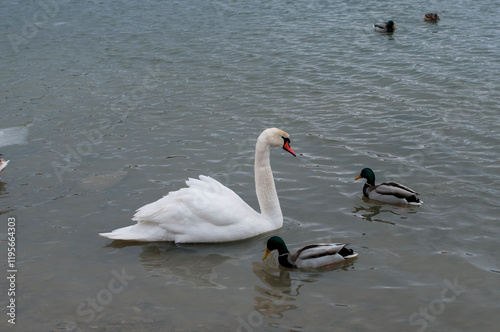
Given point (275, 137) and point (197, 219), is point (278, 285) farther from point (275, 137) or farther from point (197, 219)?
point (275, 137)

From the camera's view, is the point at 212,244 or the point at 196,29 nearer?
the point at 212,244

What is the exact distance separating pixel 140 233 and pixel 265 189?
187cm

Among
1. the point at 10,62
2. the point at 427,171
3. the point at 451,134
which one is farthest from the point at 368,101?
the point at 10,62

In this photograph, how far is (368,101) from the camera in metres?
14.1

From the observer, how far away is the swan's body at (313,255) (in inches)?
305

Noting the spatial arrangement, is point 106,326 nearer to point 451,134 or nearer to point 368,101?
point 451,134

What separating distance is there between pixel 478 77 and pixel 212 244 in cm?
938

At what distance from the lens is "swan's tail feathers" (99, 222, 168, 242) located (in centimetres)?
841

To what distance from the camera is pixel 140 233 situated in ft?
27.8

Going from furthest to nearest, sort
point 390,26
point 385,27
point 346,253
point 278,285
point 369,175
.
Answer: point 390,26 → point 385,27 → point 369,175 → point 346,253 → point 278,285

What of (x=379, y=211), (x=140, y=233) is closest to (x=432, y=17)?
(x=379, y=211)

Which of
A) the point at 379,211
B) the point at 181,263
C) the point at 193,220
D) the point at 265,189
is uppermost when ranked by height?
the point at 265,189

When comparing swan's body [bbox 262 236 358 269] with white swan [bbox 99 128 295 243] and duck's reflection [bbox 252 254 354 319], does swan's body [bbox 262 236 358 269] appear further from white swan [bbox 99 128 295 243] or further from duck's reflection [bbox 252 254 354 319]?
white swan [bbox 99 128 295 243]

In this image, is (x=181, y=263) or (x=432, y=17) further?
(x=432, y=17)
